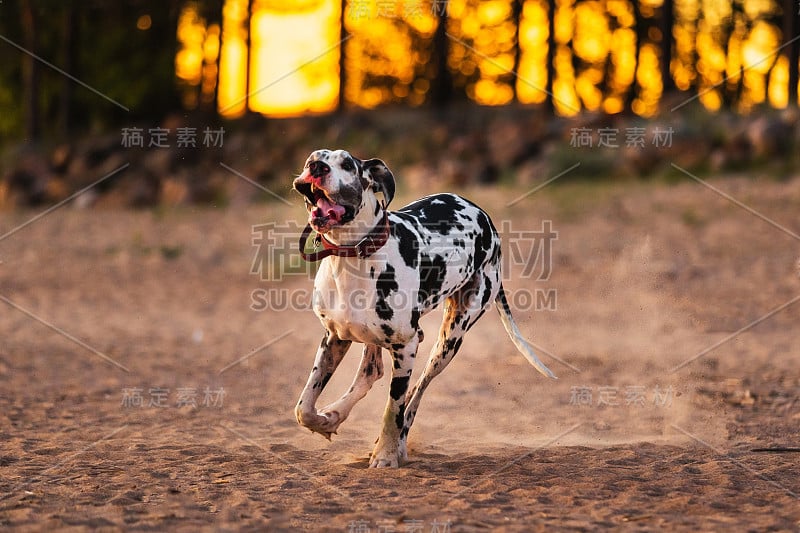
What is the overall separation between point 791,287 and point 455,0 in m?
19.7

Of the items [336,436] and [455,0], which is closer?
[336,436]

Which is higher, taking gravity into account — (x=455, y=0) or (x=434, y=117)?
(x=455, y=0)

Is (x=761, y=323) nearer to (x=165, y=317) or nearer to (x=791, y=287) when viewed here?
(x=791, y=287)

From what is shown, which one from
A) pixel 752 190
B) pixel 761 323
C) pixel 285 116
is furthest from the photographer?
pixel 285 116

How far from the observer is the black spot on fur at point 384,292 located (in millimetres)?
6043

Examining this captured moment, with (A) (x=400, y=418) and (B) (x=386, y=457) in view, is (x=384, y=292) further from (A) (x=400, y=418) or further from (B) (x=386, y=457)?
(B) (x=386, y=457)

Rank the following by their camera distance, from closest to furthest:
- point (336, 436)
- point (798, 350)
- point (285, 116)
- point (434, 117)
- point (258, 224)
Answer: point (336, 436)
point (798, 350)
point (258, 224)
point (434, 117)
point (285, 116)

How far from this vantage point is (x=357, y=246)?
5.93 meters

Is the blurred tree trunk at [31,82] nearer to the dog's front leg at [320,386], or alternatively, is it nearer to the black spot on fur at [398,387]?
the dog's front leg at [320,386]

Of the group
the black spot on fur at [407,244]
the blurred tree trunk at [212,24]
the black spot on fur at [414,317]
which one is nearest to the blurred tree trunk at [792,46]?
the blurred tree trunk at [212,24]

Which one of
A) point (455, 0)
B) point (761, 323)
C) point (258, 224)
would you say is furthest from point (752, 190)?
point (455, 0)

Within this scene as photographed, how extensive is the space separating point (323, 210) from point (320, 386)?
120cm

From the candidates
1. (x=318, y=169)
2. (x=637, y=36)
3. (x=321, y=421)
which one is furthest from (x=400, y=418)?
(x=637, y=36)

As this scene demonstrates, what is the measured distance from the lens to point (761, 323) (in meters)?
12.1
